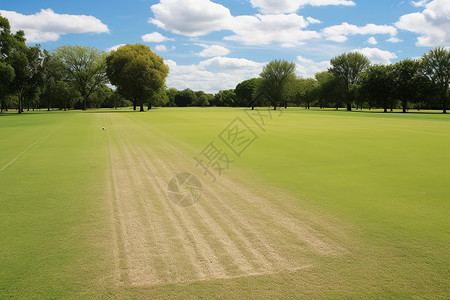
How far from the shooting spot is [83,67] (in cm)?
7888

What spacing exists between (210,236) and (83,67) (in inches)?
3388

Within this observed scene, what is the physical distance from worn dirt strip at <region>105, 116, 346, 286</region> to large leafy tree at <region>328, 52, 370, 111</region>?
98.1 m

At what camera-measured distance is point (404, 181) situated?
8.16 meters

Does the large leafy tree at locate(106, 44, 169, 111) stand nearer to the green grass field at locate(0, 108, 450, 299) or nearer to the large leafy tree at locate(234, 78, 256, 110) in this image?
the green grass field at locate(0, 108, 450, 299)

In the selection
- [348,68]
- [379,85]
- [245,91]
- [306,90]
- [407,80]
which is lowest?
[379,85]

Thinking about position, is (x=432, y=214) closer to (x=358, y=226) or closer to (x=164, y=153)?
(x=358, y=226)

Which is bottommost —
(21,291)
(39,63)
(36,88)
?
(21,291)

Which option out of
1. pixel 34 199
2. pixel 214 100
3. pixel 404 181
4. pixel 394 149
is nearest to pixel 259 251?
pixel 34 199

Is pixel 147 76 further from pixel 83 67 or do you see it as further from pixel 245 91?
pixel 245 91

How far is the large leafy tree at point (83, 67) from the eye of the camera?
251 ft

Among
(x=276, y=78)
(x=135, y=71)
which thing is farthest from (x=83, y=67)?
(x=276, y=78)

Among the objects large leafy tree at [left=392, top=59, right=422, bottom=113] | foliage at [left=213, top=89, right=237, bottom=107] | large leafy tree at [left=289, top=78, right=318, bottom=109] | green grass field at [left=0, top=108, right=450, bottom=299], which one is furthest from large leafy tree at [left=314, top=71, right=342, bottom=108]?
green grass field at [left=0, top=108, right=450, bottom=299]

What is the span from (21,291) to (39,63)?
7134cm

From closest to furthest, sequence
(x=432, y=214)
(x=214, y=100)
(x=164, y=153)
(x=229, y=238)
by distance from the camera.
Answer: (x=229, y=238)
(x=432, y=214)
(x=164, y=153)
(x=214, y=100)
